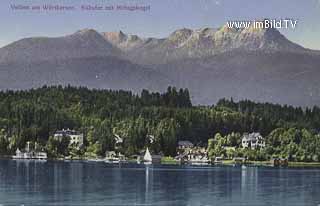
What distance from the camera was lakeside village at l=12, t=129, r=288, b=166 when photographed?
59.1ft

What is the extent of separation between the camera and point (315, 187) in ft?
39.9

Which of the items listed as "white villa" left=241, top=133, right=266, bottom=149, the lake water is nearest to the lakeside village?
"white villa" left=241, top=133, right=266, bottom=149

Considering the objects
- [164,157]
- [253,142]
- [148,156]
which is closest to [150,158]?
[148,156]

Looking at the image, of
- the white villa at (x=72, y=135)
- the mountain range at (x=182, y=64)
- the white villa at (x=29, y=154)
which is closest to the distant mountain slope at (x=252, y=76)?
the mountain range at (x=182, y=64)

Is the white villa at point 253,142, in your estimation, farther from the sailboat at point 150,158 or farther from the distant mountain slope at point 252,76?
the sailboat at point 150,158

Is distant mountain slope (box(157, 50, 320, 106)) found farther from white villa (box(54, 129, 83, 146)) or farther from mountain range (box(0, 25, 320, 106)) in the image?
white villa (box(54, 129, 83, 146))

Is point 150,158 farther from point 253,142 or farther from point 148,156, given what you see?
point 253,142

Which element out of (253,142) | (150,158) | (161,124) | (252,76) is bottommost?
(150,158)

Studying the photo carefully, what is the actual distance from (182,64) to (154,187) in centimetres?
915

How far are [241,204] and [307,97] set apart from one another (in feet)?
28.3

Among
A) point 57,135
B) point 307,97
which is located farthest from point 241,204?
point 57,135

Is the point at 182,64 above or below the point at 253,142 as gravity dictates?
above

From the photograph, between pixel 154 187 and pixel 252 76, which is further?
pixel 252 76

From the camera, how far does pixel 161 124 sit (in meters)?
18.7
